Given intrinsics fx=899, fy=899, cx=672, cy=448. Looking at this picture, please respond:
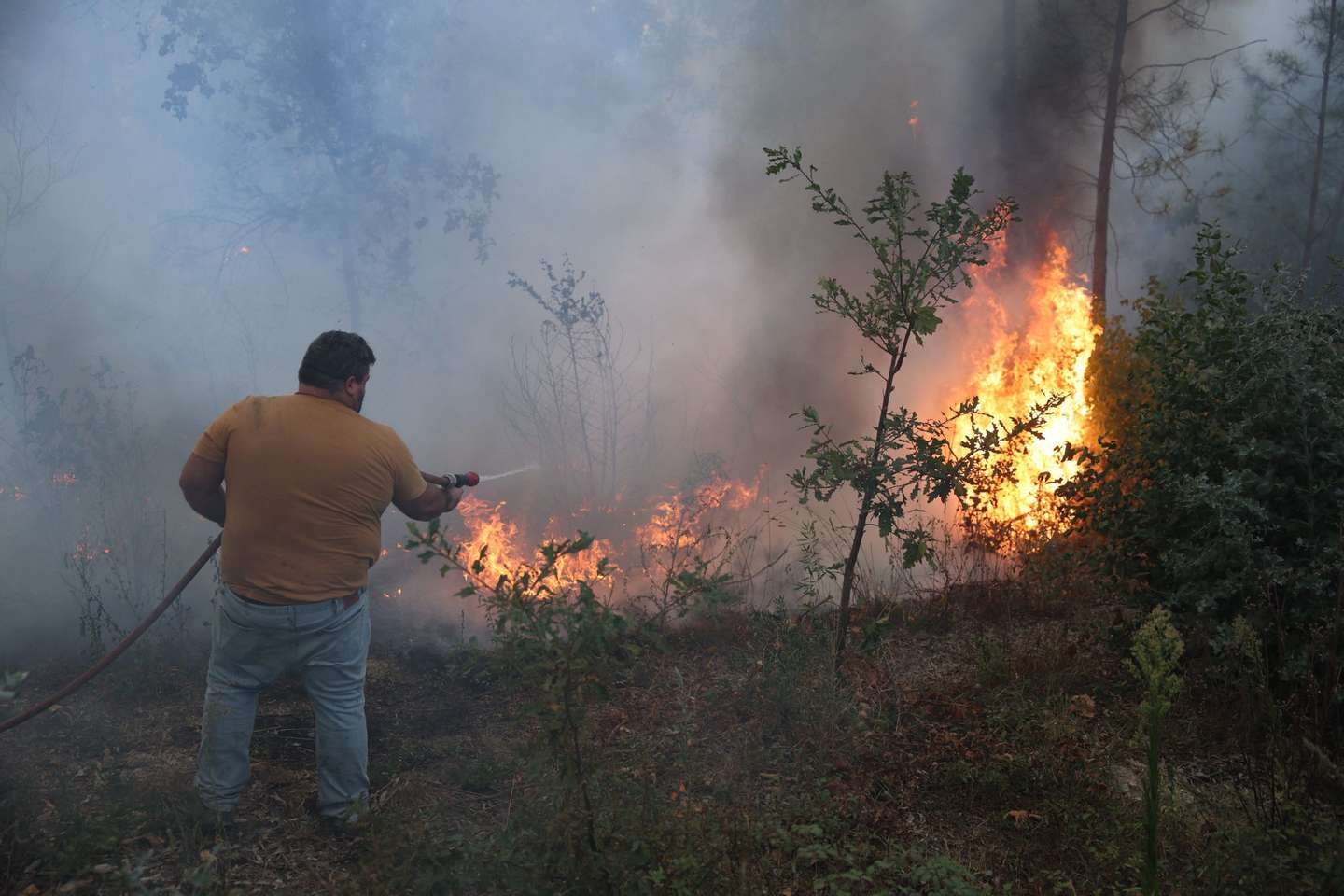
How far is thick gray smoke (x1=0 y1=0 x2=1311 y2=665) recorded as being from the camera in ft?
25.6

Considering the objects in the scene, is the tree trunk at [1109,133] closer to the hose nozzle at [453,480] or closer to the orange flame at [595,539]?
the orange flame at [595,539]

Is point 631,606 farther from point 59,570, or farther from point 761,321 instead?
point 761,321

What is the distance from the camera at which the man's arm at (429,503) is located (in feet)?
12.5

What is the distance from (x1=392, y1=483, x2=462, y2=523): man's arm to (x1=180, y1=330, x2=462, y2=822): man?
0.13 ft

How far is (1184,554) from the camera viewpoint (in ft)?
14.9

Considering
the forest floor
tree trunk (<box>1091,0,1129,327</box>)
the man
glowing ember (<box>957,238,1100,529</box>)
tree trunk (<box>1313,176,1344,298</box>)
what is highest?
tree trunk (<box>1313,176,1344,298</box>)

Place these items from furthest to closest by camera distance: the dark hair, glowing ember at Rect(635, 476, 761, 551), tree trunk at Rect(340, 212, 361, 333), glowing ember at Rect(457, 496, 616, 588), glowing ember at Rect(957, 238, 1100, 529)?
1. tree trunk at Rect(340, 212, 361, 333)
2. glowing ember at Rect(957, 238, 1100, 529)
3. glowing ember at Rect(635, 476, 761, 551)
4. glowing ember at Rect(457, 496, 616, 588)
5. the dark hair

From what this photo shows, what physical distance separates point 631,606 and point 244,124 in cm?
653

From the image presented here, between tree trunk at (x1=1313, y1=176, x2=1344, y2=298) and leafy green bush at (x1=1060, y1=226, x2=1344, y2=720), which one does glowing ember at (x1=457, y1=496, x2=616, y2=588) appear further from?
tree trunk at (x1=1313, y1=176, x2=1344, y2=298)

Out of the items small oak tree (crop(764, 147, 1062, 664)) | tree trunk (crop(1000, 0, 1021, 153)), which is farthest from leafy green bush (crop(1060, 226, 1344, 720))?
tree trunk (crop(1000, 0, 1021, 153))

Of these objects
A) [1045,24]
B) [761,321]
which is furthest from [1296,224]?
[761,321]

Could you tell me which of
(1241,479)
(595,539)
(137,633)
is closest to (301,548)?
(137,633)

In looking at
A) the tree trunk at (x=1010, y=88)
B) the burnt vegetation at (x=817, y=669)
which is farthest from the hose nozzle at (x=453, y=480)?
the tree trunk at (x=1010, y=88)

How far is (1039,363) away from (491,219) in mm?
6229
